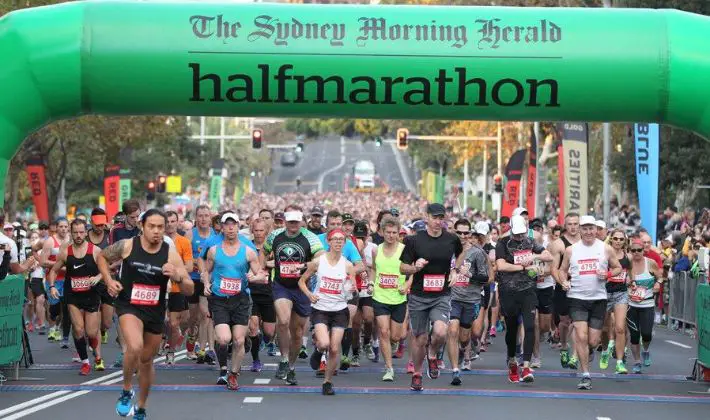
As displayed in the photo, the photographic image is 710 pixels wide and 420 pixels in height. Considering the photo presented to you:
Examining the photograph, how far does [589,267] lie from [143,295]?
5782mm

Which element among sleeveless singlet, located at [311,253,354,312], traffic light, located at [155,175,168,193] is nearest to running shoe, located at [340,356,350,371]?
sleeveless singlet, located at [311,253,354,312]

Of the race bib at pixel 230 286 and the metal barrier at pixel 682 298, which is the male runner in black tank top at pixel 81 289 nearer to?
the race bib at pixel 230 286

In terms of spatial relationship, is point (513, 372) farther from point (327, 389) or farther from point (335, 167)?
point (335, 167)

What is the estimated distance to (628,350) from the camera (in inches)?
850

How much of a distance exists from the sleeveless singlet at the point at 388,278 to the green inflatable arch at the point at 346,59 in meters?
2.27

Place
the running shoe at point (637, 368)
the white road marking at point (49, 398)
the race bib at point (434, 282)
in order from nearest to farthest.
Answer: the white road marking at point (49, 398)
the race bib at point (434, 282)
the running shoe at point (637, 368)

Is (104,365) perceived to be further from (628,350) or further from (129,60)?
(628,350)

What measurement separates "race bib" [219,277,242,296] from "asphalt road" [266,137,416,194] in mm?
120688

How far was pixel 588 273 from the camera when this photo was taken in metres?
16.3

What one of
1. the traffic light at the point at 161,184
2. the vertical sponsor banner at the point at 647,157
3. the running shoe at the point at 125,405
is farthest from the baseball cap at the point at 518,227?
the traffic light at the point at 161,184

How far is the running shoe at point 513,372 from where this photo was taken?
16.4 m

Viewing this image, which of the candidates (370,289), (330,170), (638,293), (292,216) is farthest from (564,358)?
(330,170)

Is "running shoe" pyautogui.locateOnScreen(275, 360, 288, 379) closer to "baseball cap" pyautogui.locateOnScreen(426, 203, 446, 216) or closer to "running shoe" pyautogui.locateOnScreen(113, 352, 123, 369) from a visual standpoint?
"running shoe" pyautogui.locateOnScreen(113, 352, 123, 369)

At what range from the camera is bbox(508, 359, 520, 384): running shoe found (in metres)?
16.4
